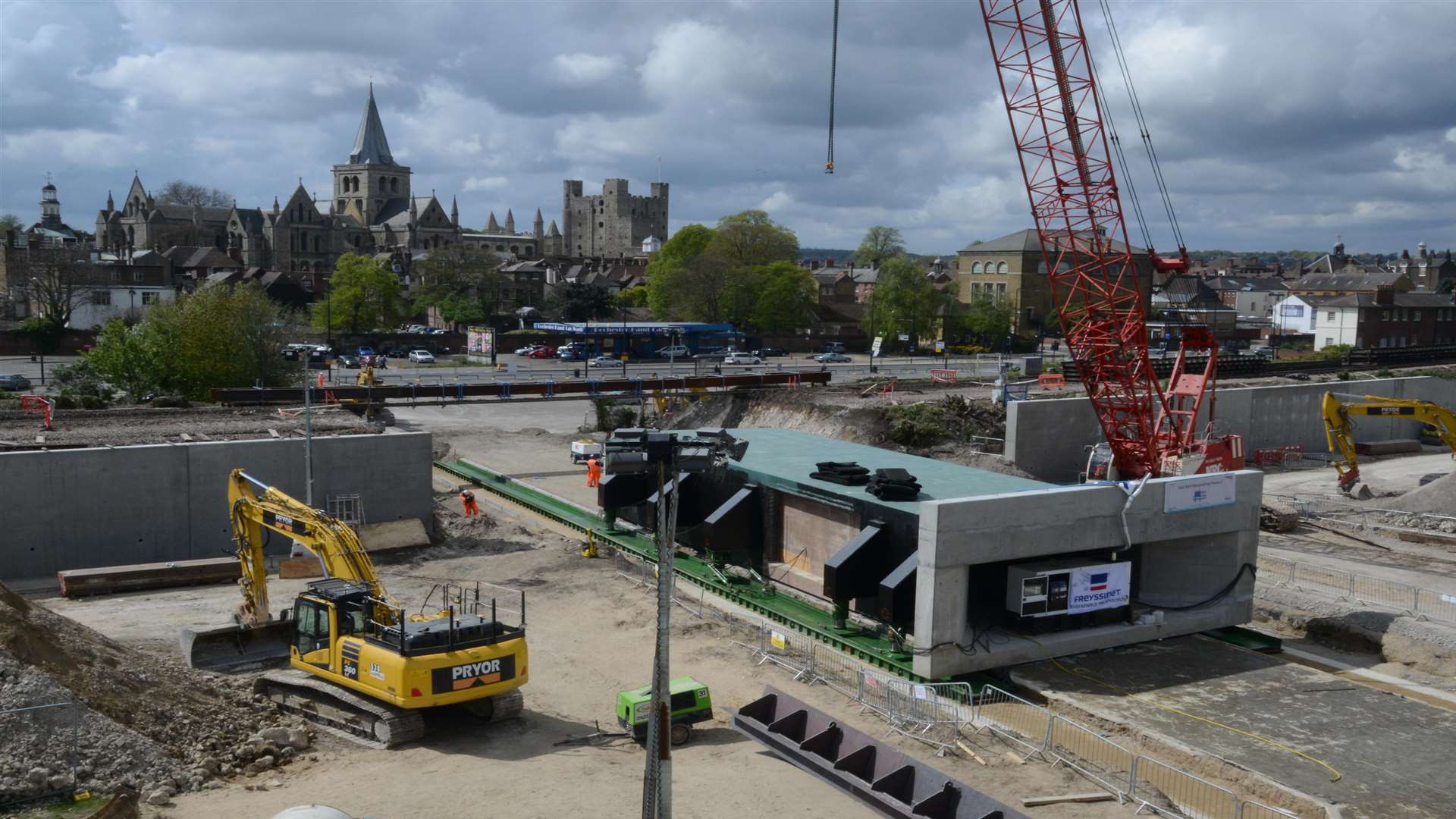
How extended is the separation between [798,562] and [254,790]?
602 inches

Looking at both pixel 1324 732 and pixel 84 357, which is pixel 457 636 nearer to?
pixel 1324 732

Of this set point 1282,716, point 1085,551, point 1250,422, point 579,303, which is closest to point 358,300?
point 579,303

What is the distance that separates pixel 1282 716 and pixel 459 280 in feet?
327

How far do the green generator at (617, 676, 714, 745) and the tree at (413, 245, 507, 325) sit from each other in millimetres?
91878

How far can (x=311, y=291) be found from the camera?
113 m

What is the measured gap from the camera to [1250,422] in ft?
172

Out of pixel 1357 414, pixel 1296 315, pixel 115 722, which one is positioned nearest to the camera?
pixel 115 722

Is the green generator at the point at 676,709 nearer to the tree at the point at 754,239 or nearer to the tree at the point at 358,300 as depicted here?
the tree at the point at 358,300

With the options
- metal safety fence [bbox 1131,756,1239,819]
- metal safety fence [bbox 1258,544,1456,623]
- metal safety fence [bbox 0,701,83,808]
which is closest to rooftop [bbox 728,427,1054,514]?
metal safety fence [bbox 1258,544,1456,623]

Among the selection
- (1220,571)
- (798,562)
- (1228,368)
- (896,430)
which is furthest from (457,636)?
(1228,368)

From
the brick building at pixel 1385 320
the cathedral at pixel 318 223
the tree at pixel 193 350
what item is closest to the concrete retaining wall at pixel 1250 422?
the tree at pixel 193 350

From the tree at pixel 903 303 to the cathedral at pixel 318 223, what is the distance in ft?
221

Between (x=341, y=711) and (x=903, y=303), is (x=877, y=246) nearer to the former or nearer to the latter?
(x=903, y=303)

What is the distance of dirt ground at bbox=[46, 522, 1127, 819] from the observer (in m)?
15.9
